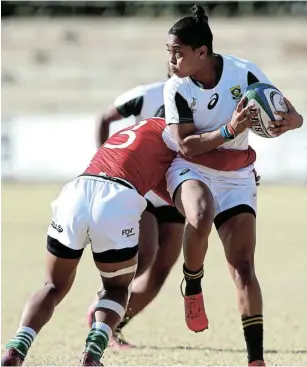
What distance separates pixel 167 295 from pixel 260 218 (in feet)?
24.6

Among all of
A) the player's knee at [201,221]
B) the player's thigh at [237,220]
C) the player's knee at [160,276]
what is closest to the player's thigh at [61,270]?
the player's knee at [201,221]

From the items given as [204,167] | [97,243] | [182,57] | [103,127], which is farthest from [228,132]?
[103,127]

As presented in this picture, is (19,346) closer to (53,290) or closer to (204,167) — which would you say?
(53,290)

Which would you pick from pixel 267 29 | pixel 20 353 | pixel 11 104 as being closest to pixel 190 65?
pixel 20 353

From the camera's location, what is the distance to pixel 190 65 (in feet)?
18.9

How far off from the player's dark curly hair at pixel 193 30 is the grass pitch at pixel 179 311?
216cm

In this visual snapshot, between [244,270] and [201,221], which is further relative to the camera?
[244,270]

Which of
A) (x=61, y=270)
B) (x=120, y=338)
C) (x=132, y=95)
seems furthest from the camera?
(x=132, y=95)

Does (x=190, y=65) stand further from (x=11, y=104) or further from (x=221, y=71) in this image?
(x=11, y=104)

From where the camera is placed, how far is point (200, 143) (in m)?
5.73

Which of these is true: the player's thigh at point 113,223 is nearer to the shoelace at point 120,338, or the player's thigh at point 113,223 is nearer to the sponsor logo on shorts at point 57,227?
the sponsor logo on shorts at point 57,227

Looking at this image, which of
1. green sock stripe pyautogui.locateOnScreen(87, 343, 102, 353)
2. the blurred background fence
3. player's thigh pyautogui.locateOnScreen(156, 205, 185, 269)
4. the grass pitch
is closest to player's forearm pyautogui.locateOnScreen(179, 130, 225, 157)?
green sock stripe pyautogui.locateOnScreen(87, 343, 102, 353)

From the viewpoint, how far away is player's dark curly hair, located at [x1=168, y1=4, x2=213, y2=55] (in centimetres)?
569

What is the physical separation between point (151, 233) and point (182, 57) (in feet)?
6.97
